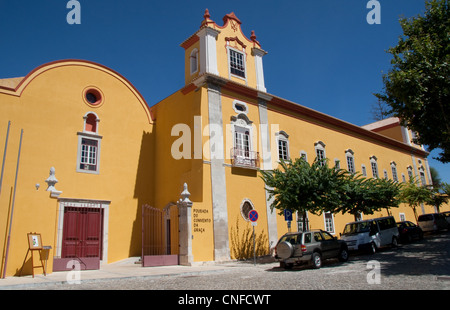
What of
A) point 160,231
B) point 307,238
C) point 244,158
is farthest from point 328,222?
point 160,231

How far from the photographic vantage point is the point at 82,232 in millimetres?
16812

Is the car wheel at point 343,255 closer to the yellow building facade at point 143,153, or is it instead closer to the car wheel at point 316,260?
the car wheel at point 316,260

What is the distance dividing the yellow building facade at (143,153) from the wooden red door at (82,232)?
0.05 meters

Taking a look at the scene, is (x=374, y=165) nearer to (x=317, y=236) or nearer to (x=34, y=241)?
(x=317, y=236)

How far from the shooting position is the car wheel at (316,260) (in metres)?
13.5

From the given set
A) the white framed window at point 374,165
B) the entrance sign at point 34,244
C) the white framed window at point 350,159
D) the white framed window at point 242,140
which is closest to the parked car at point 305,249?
the white framed window at point 242,140

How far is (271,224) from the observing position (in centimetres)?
1983

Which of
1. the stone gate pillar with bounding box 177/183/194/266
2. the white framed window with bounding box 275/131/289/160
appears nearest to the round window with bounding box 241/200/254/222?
the stone gate pillar with bounding box 177/183/194/266

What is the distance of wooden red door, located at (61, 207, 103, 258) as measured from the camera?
1630 centimetres

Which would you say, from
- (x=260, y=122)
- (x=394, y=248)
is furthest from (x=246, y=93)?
(x=394, y=248)

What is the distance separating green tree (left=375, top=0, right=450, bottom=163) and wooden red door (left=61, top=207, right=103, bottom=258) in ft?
47.3

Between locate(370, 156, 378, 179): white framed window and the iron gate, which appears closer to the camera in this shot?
the iron gate

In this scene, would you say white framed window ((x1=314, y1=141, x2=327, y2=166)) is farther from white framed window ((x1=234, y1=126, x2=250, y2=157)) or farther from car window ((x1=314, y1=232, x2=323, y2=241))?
car window ((x1=314, y1=232, x2=323, y2=241))

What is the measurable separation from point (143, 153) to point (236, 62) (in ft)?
24.7
